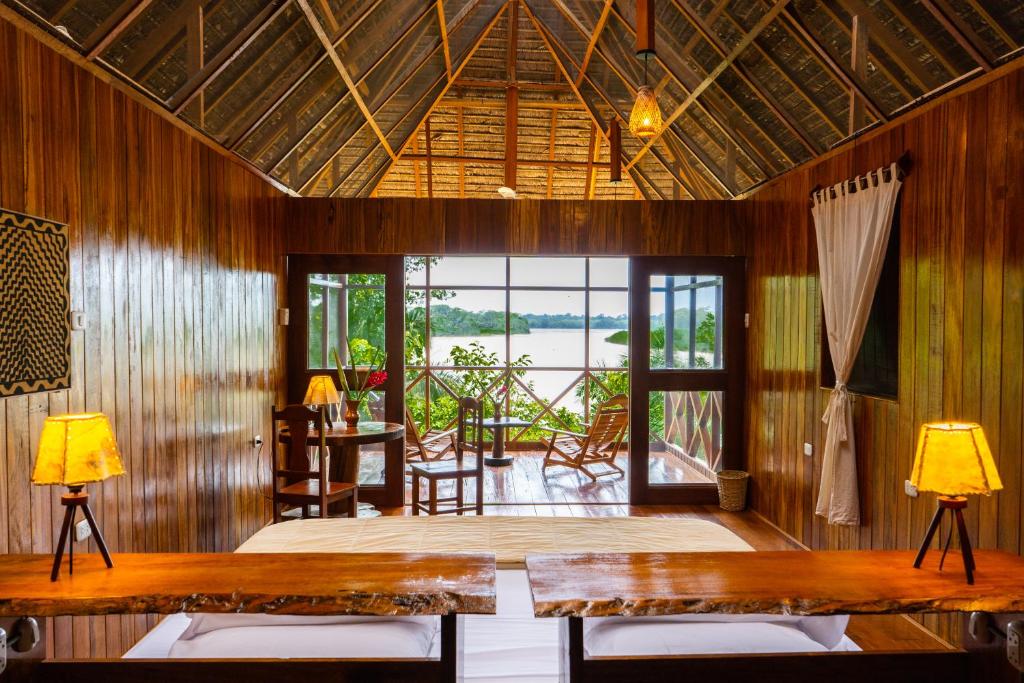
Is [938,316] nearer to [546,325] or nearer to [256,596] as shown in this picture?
[256,596]

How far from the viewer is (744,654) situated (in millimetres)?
1782

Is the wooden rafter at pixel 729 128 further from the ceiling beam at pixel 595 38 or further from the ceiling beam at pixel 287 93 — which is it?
the ceiling beam at pixel 287 93

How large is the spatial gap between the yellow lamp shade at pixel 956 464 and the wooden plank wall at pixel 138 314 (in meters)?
2.80

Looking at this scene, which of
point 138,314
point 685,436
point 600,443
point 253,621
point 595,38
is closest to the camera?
point 253,621

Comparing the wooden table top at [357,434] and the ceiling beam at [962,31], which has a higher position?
the ceiling beam at [962,31]

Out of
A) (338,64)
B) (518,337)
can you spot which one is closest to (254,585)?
(338,64)

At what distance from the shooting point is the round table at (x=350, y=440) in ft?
14.2

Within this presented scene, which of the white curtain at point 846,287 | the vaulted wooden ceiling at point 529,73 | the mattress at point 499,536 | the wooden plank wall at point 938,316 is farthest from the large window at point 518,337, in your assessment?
the mattress at point 499,536

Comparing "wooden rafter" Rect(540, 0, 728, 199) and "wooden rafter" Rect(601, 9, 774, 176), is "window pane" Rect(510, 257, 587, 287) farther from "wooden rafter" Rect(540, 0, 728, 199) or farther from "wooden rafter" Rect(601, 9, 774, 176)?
"wooden rafter" Rect(601, 9, 774, 176)

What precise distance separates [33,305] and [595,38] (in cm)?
446

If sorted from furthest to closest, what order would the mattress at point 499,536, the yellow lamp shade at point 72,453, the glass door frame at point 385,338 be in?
the glass door frame at point 385,338 → the mattress at point 499,536 → the yellow lamp shade at point 72,453

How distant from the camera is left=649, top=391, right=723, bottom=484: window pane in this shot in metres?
5.34

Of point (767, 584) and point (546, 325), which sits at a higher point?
point (546, 325)

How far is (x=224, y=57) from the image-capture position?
322cm
